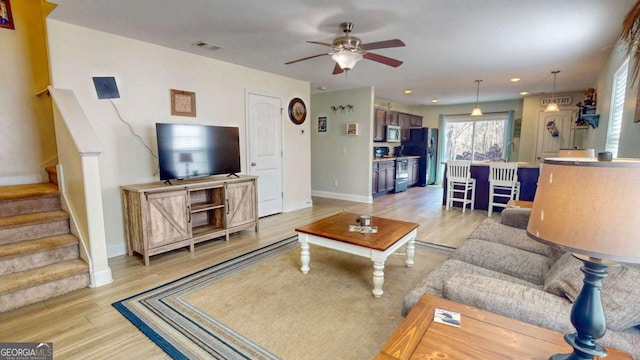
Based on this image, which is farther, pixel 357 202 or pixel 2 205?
pixel 357 202

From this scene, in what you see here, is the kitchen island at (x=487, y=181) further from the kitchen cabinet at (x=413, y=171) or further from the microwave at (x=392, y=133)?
the kitchen cabinet at (x=413, y=171)

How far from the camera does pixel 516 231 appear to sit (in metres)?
2.74

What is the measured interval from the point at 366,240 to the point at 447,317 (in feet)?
4.45

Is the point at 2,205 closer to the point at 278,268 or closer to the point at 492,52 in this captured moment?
the point at 278,268

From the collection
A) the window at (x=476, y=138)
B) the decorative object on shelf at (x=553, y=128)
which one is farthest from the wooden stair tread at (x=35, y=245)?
the window at (x=476, y=138)

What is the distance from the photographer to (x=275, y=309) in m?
2.37

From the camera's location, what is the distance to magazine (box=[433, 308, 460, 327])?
4.11 feet

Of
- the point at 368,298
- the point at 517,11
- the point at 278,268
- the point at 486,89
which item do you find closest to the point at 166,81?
the point at 278,268

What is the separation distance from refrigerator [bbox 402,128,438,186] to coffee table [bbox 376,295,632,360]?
7.95 meters

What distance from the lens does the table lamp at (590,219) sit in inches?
28.0

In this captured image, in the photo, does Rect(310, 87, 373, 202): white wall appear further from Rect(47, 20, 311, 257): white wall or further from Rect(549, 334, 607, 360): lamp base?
Rect(549, 334, 607, 360): lamp base

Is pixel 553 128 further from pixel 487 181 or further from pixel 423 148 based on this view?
pixel 423 148

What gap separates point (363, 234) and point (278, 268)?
97 cm

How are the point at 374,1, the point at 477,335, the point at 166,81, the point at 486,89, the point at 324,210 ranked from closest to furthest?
the point at 477,335 < the point at 374,1 < the point at 166,81 < the point at 324,210 < the point at 486,89
